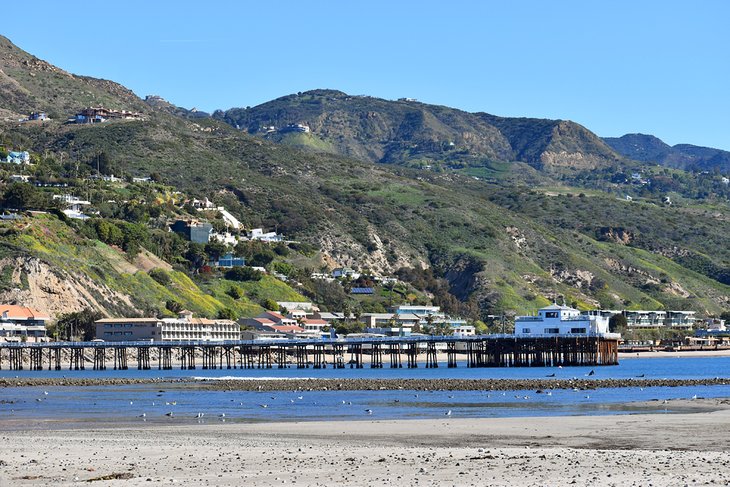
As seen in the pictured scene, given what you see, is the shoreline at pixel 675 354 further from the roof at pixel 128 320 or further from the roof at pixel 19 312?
the roof at pixel 19 312

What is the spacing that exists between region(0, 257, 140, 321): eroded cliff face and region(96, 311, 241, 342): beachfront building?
6343 mm

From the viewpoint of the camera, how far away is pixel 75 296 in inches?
5728

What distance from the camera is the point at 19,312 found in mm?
137125

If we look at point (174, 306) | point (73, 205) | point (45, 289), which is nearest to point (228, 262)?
point (73, 205)

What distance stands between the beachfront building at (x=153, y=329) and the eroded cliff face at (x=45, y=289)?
6.34m

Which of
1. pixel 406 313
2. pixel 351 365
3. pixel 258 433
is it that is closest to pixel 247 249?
pixel 406 313

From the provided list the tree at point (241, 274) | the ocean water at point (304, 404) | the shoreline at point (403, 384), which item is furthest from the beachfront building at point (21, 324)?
the ocean water at point (304, 404)

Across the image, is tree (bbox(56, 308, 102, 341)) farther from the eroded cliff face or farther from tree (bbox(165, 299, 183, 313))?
tree (bbox(165, 299, 183, 313))

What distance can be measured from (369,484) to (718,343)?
174 m

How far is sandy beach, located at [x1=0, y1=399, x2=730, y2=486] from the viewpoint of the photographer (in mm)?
33812

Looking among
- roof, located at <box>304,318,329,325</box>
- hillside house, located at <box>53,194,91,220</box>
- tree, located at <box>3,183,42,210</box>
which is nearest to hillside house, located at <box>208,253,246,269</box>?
roof, located at <box>304,318,329,325</box>

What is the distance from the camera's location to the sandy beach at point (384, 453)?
33.8m

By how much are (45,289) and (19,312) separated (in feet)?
23.8

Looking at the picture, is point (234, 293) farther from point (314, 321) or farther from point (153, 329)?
point (153, 329)
